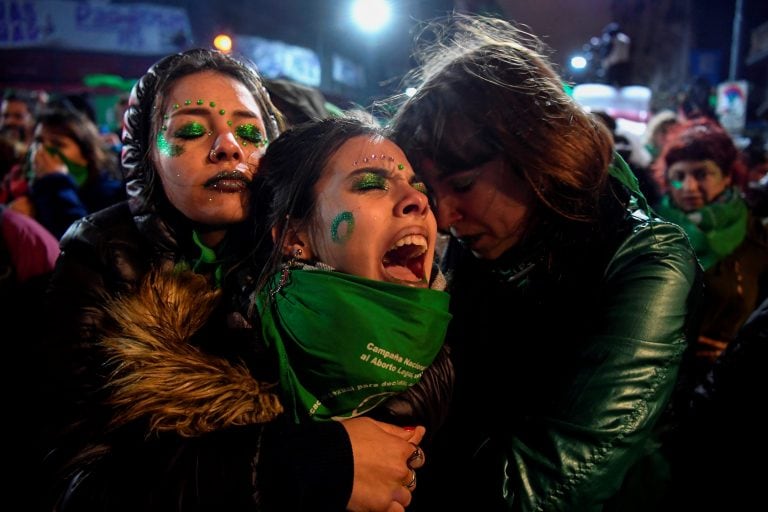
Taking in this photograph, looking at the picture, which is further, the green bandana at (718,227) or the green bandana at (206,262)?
the green bandana at (718,227)

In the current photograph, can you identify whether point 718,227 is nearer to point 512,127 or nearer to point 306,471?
point 512,127

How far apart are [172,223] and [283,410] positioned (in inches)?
38.0

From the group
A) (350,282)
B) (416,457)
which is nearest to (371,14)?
(350,282)

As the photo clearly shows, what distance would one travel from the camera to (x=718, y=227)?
12.9 ft

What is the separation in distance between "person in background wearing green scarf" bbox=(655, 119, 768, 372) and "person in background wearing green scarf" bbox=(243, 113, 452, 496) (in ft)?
9.81

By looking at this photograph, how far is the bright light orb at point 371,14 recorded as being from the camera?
15.7 feet

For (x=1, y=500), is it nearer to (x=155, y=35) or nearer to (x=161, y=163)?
(x=161, y=163)

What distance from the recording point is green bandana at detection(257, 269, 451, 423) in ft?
4.89

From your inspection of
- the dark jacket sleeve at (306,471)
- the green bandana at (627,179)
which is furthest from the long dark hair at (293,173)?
the green bandana at (627,179)

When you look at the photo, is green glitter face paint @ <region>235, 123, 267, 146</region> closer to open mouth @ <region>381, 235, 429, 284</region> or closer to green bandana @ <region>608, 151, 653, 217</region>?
open mouth @ <region>381, 235, 429, 284</region>

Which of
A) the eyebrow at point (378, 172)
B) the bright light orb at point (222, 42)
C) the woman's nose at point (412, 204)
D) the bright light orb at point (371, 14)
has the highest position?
the bright light orb at point (222, 42)

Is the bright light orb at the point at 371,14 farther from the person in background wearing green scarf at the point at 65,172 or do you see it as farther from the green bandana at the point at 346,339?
the green bandana at the point at 346,339

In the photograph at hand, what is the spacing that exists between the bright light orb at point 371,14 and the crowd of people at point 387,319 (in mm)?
2740

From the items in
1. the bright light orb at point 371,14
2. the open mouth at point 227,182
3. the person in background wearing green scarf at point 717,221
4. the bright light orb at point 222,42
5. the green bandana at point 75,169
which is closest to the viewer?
the open mouth at point 227,182
